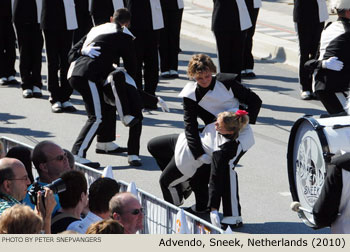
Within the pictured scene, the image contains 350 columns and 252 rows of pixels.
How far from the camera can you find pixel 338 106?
8.71 m

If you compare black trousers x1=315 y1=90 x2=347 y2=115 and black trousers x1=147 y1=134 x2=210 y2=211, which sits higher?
black trousers x1=315 y1=90 x2=347 y2=115

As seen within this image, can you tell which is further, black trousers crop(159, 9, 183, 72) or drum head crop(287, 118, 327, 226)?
black trousers crop(159, 9, 183, 72)

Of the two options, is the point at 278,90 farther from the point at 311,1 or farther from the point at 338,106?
the point at 338,106

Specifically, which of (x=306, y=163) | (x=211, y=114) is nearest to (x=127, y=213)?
(x=306, y=163)

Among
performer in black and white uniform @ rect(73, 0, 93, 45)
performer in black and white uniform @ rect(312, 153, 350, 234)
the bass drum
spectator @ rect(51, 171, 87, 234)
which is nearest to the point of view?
performer in black and white uniform @ rect(312, 153, 350, 234)

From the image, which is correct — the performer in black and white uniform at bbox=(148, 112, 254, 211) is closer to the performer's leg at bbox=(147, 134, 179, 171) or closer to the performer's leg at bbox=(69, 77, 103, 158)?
the performer's leg at bbox=(147, 134, 179, 171)

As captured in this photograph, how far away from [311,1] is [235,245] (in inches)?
325

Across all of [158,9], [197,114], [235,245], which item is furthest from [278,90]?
[235,245]

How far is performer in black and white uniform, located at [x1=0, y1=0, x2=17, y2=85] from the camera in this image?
43.4ft

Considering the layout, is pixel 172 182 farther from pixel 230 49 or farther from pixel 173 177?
pixel 230 49

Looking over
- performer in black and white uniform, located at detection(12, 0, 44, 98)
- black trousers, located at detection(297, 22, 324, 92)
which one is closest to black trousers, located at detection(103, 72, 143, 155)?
performer in black and white uniform, located at detection(12, 0, 44, 98)

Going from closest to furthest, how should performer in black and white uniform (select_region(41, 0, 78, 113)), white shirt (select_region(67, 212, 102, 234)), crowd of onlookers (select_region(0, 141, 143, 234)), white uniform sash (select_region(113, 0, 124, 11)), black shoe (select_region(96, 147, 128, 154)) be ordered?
crowd of onlookers (select_region(0, 141, 143, 234)) → white shirt (select_region(67, 212, 102, 234)) → black shoe (select_region(96, 147, 128, 154)) → performer in black and white uniform (select_region(41, 0, 78, 113)) → white uniform sash (select_region(113, 0, 124, 11))

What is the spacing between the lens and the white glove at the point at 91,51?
9688 mm

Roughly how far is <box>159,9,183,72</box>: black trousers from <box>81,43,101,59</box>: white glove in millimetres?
4439
